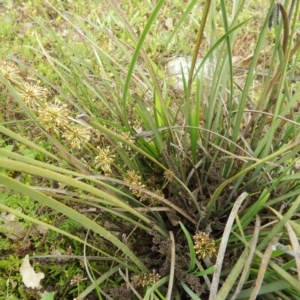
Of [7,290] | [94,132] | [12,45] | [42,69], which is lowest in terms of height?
[7,290]

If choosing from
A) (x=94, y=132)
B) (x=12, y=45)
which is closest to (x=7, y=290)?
(x=94, y=132)

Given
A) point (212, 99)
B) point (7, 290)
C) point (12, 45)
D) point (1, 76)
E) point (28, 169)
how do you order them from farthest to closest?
point (12, 45)
point (7, 290)
point (212, 99)
point (1, 76)
point (28, 169)

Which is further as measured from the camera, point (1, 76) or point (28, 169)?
point (1, 76)

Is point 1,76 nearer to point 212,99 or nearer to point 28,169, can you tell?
point 28,169

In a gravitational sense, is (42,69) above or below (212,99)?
above

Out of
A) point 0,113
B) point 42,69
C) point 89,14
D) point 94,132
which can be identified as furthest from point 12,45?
point 94,132

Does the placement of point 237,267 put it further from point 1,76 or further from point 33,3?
point 33,3

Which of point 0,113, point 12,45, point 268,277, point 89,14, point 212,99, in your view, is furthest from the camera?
point 89,14

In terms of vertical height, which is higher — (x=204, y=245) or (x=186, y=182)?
(x=186, y=182)

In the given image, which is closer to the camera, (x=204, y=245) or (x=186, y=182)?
(x=204, y=245)
